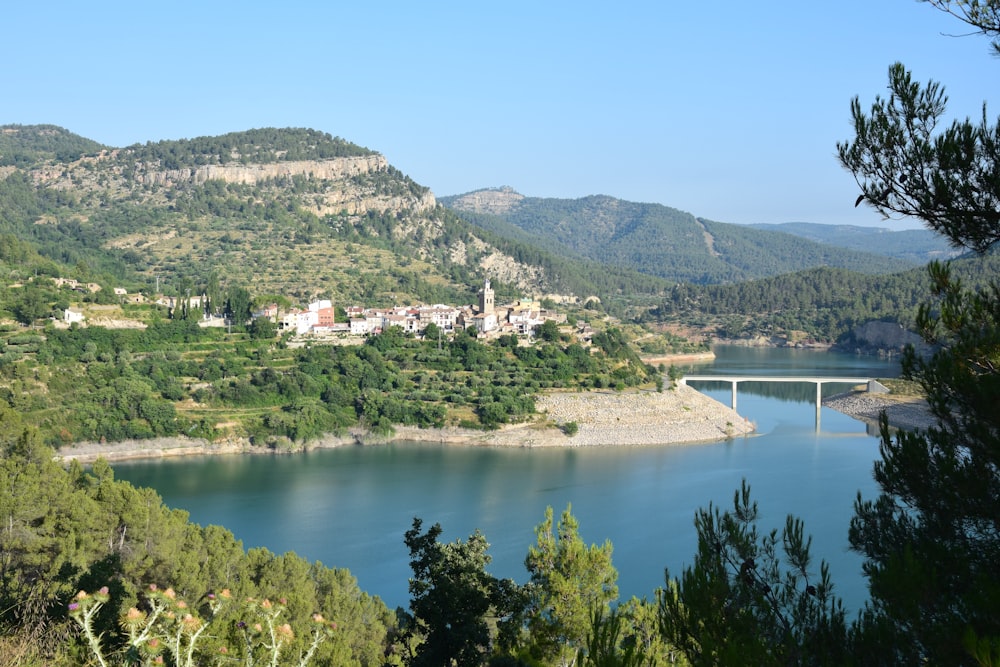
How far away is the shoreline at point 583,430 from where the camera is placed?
2223cm

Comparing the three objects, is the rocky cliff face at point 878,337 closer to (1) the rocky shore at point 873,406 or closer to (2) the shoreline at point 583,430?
(1) the rocky shore at point 873,406

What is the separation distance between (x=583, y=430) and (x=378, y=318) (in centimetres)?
1101

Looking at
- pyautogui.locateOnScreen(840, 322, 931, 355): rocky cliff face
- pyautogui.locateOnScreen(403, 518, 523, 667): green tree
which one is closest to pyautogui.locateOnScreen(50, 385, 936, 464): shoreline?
pyautogui.locateOnScreen(403, 518, 523, 667): green tree

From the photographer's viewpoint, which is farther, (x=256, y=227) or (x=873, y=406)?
(x=256, y=227)

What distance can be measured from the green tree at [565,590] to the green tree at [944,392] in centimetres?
281

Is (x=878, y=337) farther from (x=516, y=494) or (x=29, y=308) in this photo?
(x=29, y=308)

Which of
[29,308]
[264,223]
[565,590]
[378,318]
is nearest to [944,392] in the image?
[565,590]

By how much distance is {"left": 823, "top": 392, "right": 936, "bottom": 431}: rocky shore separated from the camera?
24.7 metres

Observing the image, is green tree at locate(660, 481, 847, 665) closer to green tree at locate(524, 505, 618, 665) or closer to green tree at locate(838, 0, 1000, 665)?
green tree at locate(838, 0, 1000, 665)

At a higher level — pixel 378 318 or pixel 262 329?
pixel 378 318

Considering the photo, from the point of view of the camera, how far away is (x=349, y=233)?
173 feet

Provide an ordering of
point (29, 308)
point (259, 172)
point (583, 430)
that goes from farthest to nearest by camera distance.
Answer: point (259, 172) → point (583, 430) → point (29, 308)

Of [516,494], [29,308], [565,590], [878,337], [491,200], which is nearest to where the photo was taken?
[565,590]

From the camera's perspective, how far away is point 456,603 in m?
6.32
